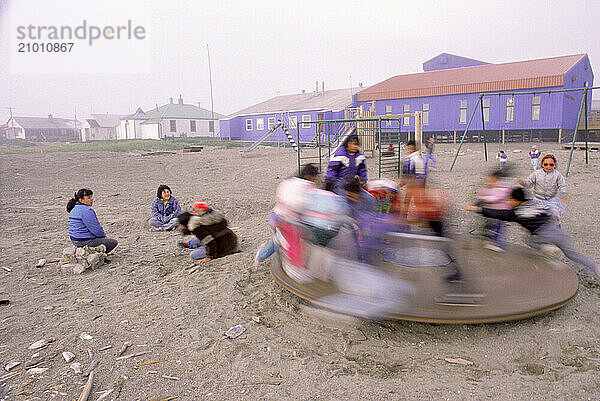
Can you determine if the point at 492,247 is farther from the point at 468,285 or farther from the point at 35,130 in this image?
the point at 35,130

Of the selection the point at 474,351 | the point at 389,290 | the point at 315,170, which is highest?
the point at 315,170

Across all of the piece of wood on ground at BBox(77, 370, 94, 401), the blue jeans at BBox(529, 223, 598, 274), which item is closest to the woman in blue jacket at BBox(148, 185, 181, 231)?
the piece of wood on ground at BBox(77, 370, 94, 401)

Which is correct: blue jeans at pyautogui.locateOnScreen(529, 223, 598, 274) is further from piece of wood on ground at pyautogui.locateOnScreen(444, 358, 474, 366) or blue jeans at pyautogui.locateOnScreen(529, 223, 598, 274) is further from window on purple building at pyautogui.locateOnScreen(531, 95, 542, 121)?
window on purple building at pyautogui.locateOnScreen(531, 95, 542, 121)

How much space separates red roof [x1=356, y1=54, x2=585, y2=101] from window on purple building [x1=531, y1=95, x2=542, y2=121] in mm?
671

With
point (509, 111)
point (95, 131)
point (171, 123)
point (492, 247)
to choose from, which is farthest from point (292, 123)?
point (95, 131)

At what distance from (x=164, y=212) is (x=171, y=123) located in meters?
41.8

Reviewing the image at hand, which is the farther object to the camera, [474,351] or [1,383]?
[474,351]

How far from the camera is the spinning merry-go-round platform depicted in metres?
3.50

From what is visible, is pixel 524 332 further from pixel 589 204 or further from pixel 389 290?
pixel 589 204

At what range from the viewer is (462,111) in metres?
25.4

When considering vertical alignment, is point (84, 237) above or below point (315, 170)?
below

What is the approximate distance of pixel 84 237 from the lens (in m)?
5.78

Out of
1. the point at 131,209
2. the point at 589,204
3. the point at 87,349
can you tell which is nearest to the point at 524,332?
the point at 87,349

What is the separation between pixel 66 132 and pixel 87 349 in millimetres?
73672
